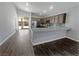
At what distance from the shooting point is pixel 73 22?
6062 mm

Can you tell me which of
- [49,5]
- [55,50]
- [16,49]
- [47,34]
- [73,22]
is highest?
[49,5]

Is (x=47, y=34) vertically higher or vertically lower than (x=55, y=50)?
higher

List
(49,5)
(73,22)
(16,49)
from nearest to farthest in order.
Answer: (16,49), (49,5), (73,22)

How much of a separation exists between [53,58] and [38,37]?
3.52 meters

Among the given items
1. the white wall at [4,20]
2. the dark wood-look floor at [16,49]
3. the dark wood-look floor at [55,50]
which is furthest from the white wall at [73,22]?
the white wall at [4,20]

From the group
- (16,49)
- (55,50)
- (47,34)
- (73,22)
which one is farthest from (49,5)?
(16,49)

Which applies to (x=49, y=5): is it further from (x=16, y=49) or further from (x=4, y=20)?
(x=16, y=49)

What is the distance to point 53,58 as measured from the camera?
1418 mm

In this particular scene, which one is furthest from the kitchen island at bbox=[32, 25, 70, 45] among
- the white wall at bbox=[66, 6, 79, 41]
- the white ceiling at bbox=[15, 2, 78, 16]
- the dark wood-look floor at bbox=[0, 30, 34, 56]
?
the white ceiling at bbox=[15, 2, 78, 16]

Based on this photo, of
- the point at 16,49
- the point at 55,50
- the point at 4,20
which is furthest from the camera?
the point at 55,50

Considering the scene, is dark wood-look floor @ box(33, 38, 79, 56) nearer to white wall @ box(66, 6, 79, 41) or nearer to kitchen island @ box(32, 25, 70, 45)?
kitchen island @ box(32, 25, 70, 45)

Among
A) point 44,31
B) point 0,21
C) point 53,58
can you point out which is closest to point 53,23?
point 44,31

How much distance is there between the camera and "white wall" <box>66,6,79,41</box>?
5.69 m

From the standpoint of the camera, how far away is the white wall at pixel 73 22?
5.69 meters
